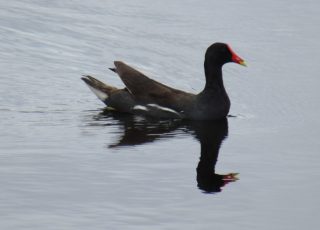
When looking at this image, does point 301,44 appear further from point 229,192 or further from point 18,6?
point 229,192

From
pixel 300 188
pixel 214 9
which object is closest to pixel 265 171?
pixel 300 188

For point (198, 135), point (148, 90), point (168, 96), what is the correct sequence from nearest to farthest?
point (198, 135)
point (168, 96)
point (148, 90)

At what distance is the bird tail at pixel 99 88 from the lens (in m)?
16.5

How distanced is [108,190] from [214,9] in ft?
36.5

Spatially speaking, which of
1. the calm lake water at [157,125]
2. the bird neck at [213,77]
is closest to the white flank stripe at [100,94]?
the calm lake water at [157,125]

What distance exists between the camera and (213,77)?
16469 millimetres

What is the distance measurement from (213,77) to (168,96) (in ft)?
2.55

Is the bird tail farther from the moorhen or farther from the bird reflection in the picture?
the bird reflection

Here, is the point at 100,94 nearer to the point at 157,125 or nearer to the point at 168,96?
the point at 168,96

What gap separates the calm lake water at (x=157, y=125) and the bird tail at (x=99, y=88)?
25 centimetres

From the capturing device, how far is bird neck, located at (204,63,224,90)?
642 inches

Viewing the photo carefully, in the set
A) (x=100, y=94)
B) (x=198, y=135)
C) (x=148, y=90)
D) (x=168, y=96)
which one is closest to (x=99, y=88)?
(x=100, y=94)

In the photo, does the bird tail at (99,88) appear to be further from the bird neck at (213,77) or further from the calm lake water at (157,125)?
the bird neck at (213,77)

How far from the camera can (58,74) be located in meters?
17.9
